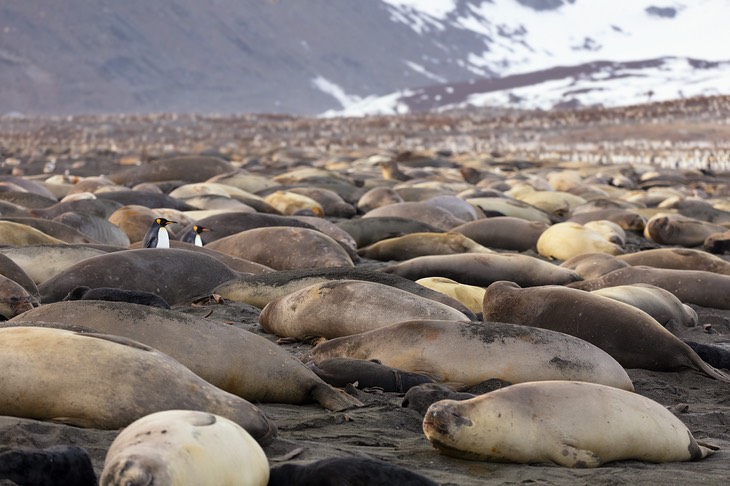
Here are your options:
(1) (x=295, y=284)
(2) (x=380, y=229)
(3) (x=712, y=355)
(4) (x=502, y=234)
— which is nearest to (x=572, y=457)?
(3) (x=712, y=355)

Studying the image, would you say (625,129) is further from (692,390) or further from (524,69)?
(524,69)

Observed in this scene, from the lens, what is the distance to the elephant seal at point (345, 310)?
5609mm

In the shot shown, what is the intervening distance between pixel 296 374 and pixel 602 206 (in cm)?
1019

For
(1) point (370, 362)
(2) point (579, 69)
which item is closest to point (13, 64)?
(2) point (579, 69)

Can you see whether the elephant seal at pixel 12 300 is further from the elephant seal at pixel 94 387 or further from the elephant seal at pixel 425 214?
the elephant seal at pixel 425 214

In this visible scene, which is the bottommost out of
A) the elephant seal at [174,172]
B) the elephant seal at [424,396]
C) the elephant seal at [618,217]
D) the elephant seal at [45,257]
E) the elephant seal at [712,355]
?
the elephant seal at [174,172]

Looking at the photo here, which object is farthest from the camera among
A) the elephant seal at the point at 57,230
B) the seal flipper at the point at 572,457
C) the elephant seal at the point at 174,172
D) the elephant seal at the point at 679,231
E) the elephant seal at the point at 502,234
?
the elephant seal at the point at 174,172

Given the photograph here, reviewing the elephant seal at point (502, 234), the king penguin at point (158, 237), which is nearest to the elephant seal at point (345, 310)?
the king penguin at point (158, 237)

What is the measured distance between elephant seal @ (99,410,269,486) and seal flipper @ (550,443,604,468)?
3.85 feet

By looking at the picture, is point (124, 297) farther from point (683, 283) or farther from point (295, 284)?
point (683, 283)

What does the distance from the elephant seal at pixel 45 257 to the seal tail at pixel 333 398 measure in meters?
2.97

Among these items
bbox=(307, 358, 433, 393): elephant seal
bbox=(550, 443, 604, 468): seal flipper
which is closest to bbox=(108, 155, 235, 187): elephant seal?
bbox=(307, 358, 433, 393): elephant seal

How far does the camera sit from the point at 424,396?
4.38m

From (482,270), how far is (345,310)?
248 cm
